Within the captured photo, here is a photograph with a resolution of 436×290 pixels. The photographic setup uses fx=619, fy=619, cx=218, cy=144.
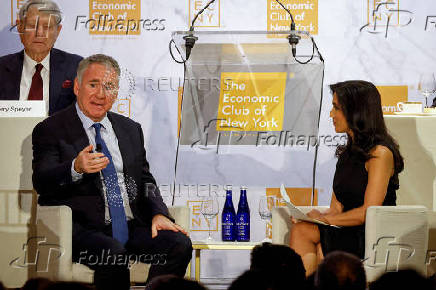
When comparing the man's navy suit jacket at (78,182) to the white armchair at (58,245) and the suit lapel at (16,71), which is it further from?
the suit lapel at (16,71)

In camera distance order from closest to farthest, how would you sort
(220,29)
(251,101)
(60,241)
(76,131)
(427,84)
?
1. (60,241)
2. (76,131)
3. (427,84)
4. (251,101)
5. (220,29)

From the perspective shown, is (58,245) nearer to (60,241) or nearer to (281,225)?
(60,241)

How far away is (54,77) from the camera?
4211mm

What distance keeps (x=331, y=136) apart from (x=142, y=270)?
189 centimetres

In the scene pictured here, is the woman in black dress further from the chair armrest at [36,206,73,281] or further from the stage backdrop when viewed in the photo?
the stage backdrop

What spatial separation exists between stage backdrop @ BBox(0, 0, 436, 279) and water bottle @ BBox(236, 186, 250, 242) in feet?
0.90

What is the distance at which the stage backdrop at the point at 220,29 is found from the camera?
4410 millimetres

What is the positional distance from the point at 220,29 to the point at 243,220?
1374 millimetres

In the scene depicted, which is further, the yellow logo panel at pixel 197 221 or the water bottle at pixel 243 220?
the yellow logo panel at pixel 197 221

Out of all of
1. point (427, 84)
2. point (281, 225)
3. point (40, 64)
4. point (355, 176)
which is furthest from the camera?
point (40, 64)

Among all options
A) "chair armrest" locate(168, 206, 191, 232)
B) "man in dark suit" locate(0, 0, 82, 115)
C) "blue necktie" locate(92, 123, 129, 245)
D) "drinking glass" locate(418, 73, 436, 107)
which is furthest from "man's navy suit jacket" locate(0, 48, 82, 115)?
"drinking glass" locate(418, 73, 436, 107)

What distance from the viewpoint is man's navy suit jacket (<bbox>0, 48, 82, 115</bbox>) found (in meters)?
4.19

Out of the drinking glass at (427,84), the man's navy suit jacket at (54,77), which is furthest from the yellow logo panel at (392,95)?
the man's navy suit jacket at (54,77)

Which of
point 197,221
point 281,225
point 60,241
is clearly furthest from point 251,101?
point 60,241
